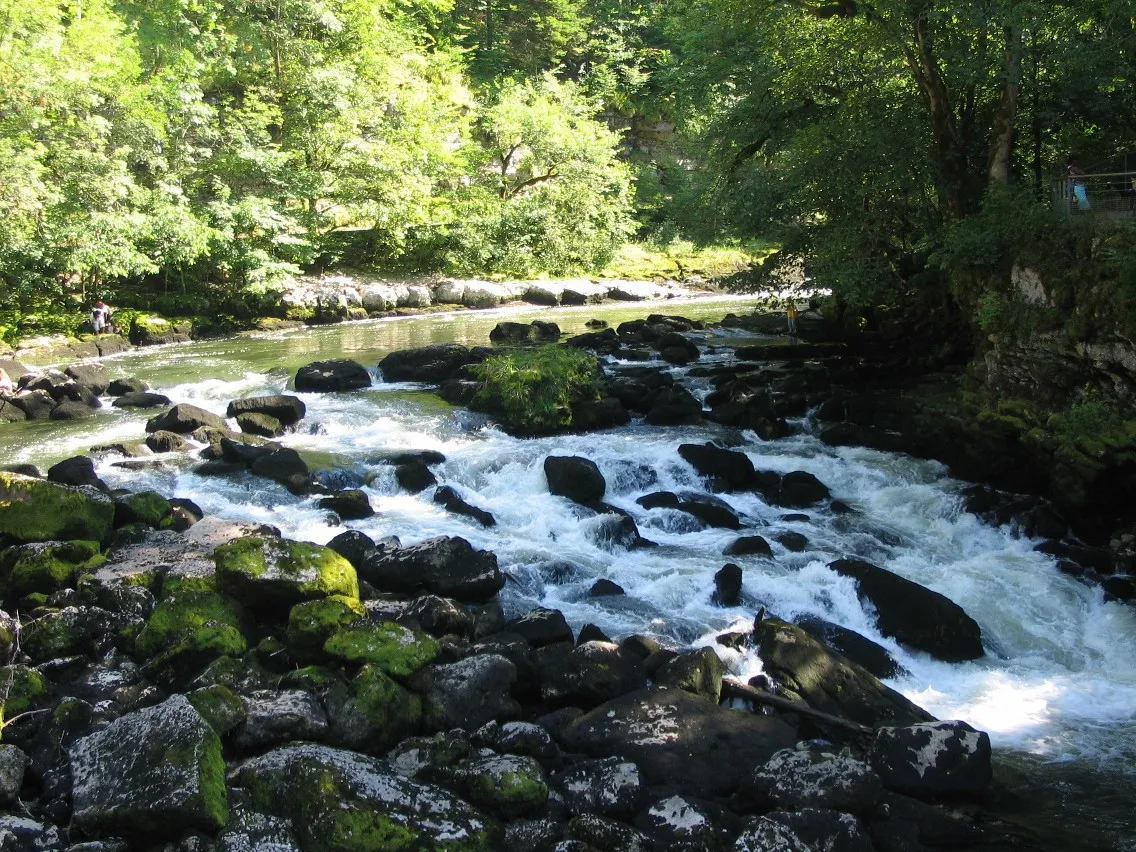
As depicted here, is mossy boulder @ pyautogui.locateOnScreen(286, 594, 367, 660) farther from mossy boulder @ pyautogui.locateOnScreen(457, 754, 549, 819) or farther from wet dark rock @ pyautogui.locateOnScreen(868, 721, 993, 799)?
wet dark rock @ pyautogui.locateOnScreen(868, 721, 993, 799)

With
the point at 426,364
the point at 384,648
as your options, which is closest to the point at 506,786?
the point at 384,648

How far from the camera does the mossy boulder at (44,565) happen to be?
8.85 metres

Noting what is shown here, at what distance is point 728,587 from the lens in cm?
980

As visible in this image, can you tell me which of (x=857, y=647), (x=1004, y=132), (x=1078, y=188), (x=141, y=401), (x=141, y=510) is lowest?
(x=857, y=647)

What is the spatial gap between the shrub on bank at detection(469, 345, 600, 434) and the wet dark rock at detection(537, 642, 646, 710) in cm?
869

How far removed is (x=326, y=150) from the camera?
3272 centimetres

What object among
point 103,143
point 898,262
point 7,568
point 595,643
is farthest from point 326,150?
point 595,643

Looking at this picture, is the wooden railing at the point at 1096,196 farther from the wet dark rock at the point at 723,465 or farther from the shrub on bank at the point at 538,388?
the shrub on bank at the point at 538,388

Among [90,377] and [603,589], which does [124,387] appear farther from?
[603,589]

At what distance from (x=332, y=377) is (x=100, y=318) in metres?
10.6

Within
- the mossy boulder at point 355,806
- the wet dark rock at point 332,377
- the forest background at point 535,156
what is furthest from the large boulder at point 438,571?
the wet dark rock at point 332,377

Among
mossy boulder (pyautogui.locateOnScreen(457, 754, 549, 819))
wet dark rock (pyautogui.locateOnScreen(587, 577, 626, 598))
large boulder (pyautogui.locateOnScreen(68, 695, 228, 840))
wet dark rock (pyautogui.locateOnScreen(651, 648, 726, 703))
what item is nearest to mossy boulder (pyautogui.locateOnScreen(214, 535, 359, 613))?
large boulder (pyautogui.locateOnScreen(68, 695, 228, 840))

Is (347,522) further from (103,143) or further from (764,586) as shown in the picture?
(103,143)

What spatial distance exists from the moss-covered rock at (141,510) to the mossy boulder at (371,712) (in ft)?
17.2
